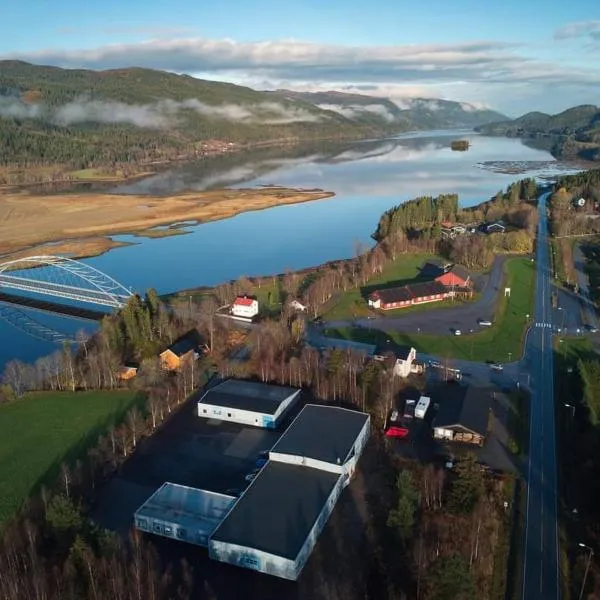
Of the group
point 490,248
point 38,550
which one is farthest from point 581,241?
point 38,550

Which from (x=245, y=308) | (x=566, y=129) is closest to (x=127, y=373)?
(x=245, y=308)

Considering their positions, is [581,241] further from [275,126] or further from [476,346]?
[275,126]

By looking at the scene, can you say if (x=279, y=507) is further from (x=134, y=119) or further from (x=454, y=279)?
(x=134, y=119)

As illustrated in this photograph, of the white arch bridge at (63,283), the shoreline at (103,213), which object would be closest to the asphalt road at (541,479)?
the white arch bridge at (63,283)

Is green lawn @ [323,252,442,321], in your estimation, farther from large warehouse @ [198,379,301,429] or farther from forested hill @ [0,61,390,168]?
forested hill @ [0,61,390,168]

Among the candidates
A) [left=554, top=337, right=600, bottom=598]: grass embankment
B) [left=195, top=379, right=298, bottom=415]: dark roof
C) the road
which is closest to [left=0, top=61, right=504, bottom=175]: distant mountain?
the road
